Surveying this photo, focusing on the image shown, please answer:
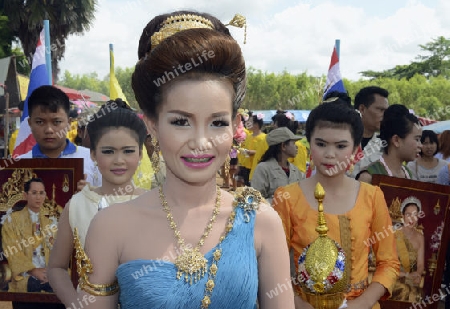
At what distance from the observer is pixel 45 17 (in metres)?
22.5

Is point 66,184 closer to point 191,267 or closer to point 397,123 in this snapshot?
point 191,267

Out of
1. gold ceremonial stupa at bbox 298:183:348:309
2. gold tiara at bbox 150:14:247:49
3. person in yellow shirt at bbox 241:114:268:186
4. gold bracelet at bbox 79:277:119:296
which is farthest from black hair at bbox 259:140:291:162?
gold bracelet at bbox 79:277:119:296

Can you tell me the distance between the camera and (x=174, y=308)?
1648 millimetres

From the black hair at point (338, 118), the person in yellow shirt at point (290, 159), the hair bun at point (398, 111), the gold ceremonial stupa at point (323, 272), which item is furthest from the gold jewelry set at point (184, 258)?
the person in yellow shirt at point (290, 159)

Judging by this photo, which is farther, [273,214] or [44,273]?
[44,273]

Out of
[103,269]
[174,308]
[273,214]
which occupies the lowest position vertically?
[174,308]

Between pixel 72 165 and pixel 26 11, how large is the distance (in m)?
22.2

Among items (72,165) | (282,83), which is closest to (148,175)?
(72,165)

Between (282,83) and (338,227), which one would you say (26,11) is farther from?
(282,83)

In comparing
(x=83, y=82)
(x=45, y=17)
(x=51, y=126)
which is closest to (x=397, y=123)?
(x=51, y=126)

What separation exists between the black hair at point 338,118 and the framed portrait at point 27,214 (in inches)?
58.3

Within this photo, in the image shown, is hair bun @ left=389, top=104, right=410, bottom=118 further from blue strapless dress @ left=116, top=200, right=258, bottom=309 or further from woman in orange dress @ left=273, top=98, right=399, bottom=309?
blue strapless dress @ left=116, top=200, right=258, bottom=309

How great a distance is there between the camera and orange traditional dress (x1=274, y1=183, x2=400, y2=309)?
106 inches

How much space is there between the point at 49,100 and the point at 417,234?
2727mm
